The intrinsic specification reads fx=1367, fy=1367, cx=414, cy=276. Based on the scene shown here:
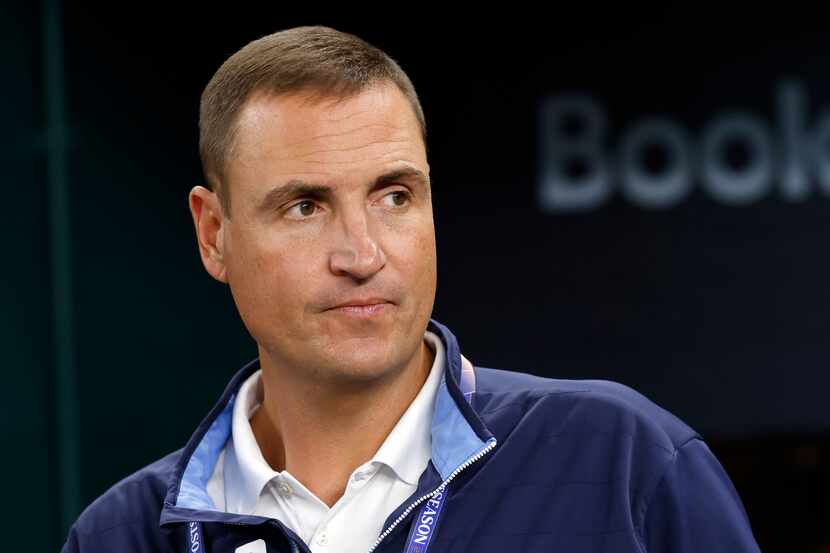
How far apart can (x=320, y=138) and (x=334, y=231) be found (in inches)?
5.2

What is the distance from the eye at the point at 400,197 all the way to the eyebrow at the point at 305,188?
0.02 meters

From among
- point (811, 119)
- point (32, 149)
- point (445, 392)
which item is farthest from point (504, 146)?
point (445, 392)

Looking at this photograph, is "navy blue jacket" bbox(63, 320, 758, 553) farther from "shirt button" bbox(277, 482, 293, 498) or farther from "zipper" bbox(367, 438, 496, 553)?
"shirt button" bbox(277, 482, 293, 498)

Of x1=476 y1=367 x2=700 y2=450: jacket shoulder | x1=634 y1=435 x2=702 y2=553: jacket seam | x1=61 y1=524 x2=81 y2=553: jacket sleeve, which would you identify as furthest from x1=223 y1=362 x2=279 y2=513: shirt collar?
x1=634 y1=435 x2=702 y2=553: jacket seam

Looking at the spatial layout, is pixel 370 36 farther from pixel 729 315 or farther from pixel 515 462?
pixel 515 462

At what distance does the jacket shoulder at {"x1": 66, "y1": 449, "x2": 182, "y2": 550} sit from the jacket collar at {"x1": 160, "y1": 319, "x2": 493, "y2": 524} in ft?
0.15

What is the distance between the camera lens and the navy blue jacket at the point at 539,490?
1.85 m

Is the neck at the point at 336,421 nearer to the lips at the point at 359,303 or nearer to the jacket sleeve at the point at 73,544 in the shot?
the lips at the point at 359,303

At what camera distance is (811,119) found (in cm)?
532

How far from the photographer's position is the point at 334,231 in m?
1.92

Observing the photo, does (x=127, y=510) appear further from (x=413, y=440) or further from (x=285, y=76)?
(x=285, y=76)

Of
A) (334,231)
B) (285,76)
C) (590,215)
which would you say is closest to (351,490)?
(334,231)

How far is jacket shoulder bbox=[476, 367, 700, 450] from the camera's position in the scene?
1.92 m

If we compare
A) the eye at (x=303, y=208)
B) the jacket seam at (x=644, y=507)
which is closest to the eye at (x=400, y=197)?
the eye at (x=303, y=208)
